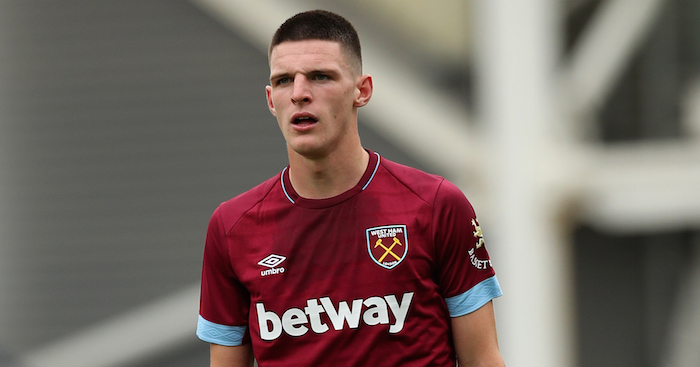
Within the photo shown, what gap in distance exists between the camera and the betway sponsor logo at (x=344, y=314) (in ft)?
9.75

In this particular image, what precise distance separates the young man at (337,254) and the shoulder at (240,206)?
0.01 m

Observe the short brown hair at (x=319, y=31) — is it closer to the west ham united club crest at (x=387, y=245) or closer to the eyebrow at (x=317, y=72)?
the eyebrow at (x=317, y=72)

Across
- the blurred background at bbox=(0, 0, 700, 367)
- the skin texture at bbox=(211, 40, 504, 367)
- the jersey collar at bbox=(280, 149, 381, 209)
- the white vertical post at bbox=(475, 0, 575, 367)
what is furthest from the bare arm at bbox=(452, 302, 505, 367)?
the blurred background at bbox=(0, 0, 700, 367)

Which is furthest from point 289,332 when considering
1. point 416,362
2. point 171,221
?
point 171,221

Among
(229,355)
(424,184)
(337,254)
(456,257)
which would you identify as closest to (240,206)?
(337,254)

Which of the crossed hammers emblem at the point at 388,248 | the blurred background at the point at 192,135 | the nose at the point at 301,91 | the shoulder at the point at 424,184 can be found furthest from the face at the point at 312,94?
the blurred background at the point at 192,135

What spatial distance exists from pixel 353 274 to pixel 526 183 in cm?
523

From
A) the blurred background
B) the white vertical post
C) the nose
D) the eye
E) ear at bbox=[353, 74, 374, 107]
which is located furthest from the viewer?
the blurred background

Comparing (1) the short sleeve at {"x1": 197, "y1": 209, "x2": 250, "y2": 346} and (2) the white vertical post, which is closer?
(1) the short sleeve at {"x1": 197, "y1": 209, "x2": 250, "y2": 346}

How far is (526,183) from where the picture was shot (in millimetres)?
7965

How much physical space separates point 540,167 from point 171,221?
3.83 meters

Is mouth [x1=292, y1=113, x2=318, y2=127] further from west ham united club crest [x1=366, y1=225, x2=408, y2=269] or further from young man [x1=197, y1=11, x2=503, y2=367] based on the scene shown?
west ham united club crest [x1=366, y1=225, x2=408, y2=269]

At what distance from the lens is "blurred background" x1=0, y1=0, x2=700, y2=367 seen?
334 inches

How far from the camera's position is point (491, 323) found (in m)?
3.13
